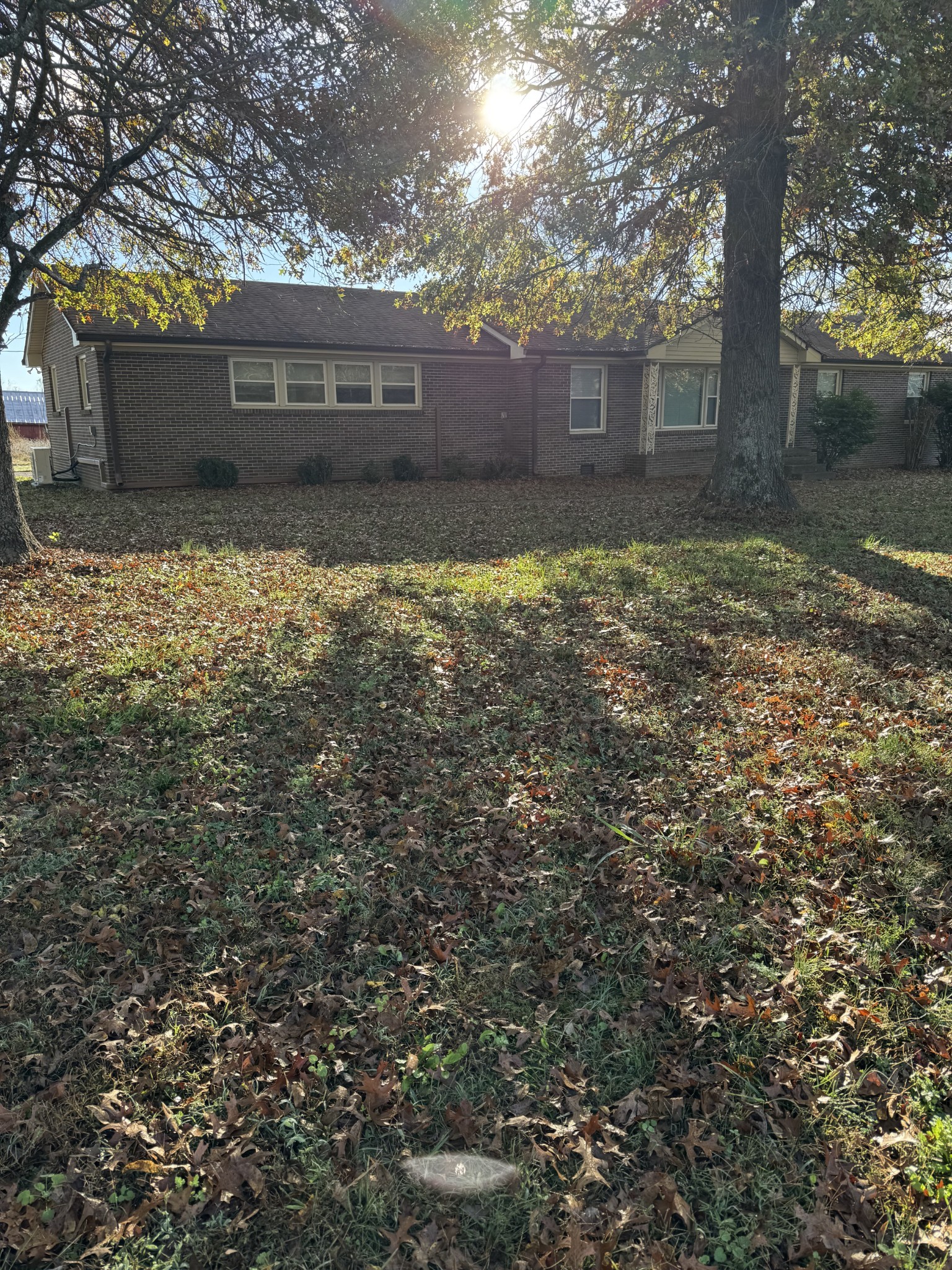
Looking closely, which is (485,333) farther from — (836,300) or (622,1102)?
(622,1102)

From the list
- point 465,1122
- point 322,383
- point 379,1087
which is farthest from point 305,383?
point 465,1122

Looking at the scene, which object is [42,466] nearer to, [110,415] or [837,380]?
[110,415]

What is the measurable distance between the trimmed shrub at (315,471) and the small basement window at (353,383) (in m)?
1.63

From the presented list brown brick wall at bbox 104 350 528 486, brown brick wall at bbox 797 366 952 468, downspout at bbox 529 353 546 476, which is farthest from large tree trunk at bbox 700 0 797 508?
brown brick wall at bbox 797 366 952 468

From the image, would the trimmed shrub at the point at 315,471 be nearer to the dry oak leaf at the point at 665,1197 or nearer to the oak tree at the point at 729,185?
the oak tree at the point at 729,185

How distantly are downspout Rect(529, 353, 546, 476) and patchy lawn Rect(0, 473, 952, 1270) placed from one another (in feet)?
49.8

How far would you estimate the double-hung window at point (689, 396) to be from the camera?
76.4ft

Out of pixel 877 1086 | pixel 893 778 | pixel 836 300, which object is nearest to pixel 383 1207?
pixel 877 1086

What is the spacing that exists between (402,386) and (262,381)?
3635 mm

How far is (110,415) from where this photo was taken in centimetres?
1753

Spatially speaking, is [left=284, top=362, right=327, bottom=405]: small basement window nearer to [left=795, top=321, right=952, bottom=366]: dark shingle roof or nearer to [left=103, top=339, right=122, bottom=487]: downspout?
[left=103, top=339, right=122, bottom=487]: downspout

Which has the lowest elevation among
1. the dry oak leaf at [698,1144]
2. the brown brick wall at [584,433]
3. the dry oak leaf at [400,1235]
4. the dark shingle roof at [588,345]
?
the dry oak leaf at [400,1235]

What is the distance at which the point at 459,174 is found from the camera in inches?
484

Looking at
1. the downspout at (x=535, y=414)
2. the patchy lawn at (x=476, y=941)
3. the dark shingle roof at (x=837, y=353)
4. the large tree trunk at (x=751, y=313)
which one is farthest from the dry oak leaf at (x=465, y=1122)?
the dark shingle roof at (x=837, y=353)
